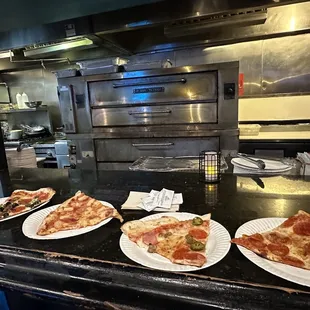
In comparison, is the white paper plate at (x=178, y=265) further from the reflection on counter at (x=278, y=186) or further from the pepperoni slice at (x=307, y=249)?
the reflection on counter at (x=278, y=186)

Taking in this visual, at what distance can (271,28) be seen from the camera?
7.80 feet

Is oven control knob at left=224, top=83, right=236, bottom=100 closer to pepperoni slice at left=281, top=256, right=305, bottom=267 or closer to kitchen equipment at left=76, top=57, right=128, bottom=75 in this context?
kitchen equipment at left=76, top=57, right=128, bottom=75

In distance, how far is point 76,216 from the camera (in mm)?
756

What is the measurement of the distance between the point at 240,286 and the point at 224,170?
843 mm

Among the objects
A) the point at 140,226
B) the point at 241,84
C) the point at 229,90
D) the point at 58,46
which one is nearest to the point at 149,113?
the point at 229,90

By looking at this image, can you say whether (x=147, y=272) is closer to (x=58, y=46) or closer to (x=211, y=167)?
(x=211, y=167)

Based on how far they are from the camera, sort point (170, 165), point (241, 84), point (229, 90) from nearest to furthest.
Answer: point (170, 165) → point (229, 90) → point (241, 84)

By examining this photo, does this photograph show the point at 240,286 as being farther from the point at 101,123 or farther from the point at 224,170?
the point at 101,123

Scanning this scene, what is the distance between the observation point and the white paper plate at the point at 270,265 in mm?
449

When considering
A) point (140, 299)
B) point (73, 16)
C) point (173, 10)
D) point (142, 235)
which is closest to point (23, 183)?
point (142, 235)

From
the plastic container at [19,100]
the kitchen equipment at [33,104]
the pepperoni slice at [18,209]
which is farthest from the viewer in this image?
the plastic container at [19,100]

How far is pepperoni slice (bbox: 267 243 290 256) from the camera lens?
1.69 feet

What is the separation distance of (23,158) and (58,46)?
57.4 inches

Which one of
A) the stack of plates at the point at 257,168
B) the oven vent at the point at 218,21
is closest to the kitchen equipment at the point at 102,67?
the oven vent at the point at 218,21
